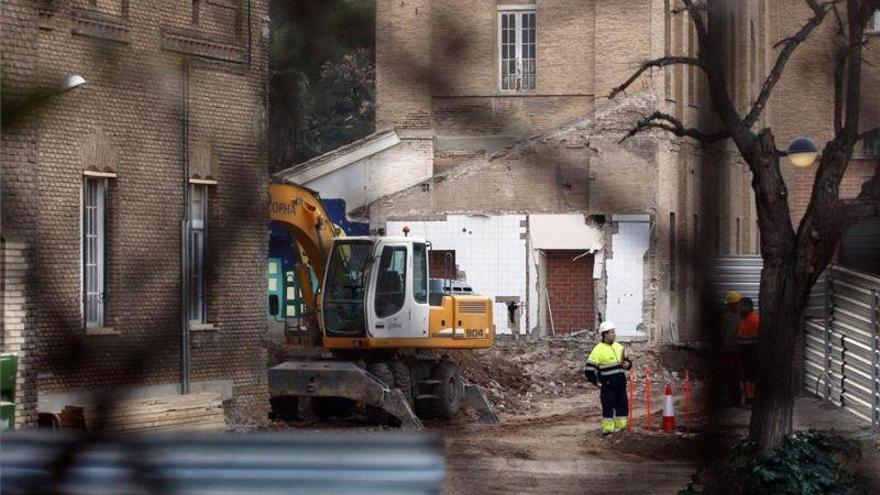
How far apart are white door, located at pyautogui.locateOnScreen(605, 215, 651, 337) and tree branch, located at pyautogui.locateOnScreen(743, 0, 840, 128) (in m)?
0.11

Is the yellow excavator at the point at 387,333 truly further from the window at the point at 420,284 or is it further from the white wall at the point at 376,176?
the white wall at the point at 376,176

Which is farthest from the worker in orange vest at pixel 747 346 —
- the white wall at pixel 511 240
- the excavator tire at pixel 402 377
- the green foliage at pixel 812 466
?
the excavator tire at pixel 402 377

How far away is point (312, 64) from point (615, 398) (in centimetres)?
893

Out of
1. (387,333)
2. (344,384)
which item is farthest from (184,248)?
(387,333)

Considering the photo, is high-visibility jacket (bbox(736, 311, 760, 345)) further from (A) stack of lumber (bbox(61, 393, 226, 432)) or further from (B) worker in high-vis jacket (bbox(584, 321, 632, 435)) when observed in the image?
(B) worker in high-vis jacket (bbox(584, 321, 632, 435))

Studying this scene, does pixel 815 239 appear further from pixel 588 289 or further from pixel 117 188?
pixel 117 188

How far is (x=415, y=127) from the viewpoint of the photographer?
0.83m

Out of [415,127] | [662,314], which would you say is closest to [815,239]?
[662,314]

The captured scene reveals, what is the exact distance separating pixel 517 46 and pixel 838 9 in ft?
0.85

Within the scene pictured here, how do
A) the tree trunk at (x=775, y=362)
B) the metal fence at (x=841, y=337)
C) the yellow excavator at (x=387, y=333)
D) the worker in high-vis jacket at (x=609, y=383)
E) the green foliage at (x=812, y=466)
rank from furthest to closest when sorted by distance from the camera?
the worker in high-vis jacket at (x=609, y=383)
the yellow excavator at (x=387, y=333)
the green foliage at (x=812, y=466)
the metal fence at (x=841, y=337)
the tree trunk at (x=775, y=362)

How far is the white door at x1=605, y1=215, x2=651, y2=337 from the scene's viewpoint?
0.88 meters

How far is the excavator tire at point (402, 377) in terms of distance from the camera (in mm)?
10250

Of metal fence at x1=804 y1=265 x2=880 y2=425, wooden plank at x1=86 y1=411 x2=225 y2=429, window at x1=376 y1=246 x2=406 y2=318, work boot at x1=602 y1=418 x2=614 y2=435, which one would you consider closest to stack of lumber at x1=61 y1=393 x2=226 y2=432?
wooden plank at x1=86 y1=411 x2=225 y2=429

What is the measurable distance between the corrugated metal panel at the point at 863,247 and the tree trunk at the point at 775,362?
7 cm
